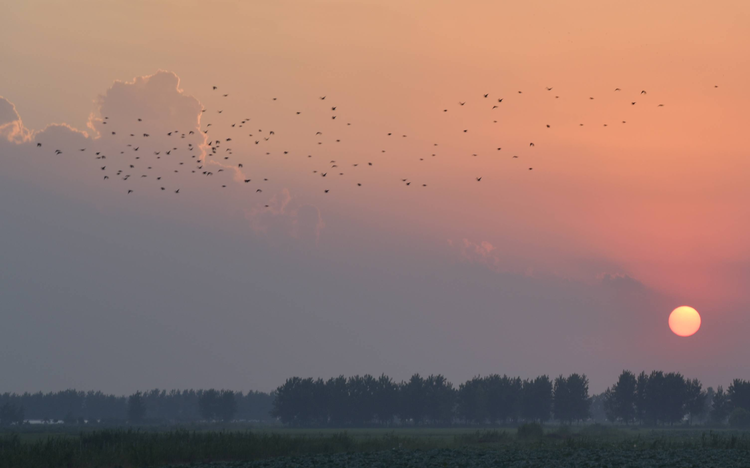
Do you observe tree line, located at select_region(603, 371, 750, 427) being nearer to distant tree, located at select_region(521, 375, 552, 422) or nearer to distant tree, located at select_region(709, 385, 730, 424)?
distant tree, located at select_region(709, 385, 730, 424)

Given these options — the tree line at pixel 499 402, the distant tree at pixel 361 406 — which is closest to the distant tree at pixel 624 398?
the tree line at pixel 499 402

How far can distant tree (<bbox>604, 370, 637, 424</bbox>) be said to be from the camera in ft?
614

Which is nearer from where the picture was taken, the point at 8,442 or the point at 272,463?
the point at 272,463

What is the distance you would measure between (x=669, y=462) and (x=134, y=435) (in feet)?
157

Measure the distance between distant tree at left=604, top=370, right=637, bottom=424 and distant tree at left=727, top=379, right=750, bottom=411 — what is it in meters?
24.0

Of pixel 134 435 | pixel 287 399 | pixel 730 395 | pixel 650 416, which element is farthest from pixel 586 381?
pixel 134 435

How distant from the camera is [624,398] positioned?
18862cm

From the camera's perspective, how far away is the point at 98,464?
53750 mm

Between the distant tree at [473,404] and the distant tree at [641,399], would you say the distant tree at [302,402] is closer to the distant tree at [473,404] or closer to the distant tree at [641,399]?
the distant tree at [473,404]

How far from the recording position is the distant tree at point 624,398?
18725 cm

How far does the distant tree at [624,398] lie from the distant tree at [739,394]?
23988 millimetres

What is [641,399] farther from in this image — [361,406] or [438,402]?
[361,406]

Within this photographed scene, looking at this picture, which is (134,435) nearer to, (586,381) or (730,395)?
(586,381)

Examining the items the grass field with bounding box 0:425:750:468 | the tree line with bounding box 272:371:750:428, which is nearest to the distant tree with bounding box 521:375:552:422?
the tree line with bounding box 272:371:750:428
